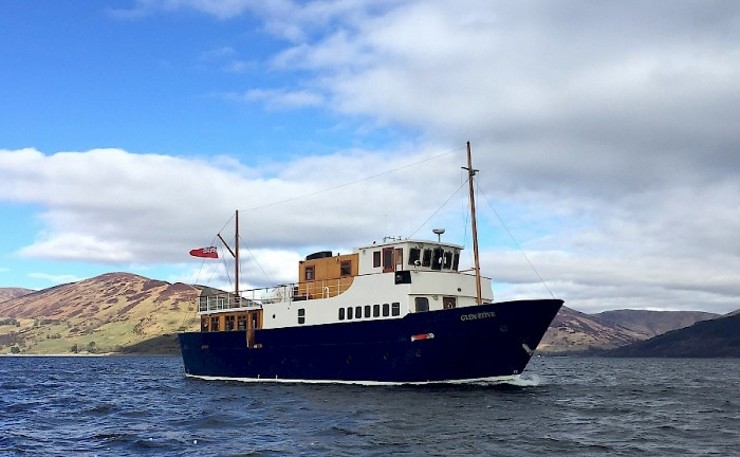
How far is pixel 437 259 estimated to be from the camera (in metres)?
38.6

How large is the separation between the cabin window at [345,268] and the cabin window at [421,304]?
548cm

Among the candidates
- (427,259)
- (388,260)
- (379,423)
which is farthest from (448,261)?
(379,423)

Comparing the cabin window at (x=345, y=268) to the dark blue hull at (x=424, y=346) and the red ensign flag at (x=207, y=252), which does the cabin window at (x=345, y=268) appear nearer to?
the dark blue hull at (x=424, y=346)

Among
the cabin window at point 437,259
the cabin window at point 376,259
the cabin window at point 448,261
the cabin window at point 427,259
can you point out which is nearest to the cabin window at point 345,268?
the cabin window at point 376,259

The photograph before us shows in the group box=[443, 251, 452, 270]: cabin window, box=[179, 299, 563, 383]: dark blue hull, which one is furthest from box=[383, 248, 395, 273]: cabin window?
box=[179, 299, 563, 383]: dark blue hull

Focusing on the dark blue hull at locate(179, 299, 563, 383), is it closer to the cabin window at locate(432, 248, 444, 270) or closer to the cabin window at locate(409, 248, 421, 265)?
the cabin window at locate(409, 248, 421, 265)

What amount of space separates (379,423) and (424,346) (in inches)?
395

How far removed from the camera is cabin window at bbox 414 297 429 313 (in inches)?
1411

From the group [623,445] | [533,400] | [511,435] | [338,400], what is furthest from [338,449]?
[533,400]

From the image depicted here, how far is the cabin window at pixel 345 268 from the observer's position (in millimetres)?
39812

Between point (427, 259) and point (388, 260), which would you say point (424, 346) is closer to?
point (427, 259)

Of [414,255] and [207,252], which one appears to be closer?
[414,255]

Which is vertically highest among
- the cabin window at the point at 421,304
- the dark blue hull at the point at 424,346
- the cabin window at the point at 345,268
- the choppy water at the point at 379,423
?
the cabin window at the point at 345,268

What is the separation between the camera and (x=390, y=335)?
116 ft
